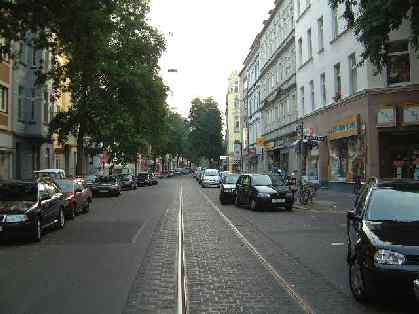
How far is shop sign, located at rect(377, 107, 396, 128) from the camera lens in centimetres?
2581

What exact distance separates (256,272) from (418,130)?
1919 centimetres

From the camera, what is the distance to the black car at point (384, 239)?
629cm

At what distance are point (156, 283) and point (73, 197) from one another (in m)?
12.8

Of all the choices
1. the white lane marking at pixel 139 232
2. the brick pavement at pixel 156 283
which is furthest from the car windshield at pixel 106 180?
the brick pavement at pixel 156 283

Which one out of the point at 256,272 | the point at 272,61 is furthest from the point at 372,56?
the point at 272,61

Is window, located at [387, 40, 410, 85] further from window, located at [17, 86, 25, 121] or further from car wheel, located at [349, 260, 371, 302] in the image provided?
window, located at [17, 86, 25, 121]

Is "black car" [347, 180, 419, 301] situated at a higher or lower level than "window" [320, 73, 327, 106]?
lower

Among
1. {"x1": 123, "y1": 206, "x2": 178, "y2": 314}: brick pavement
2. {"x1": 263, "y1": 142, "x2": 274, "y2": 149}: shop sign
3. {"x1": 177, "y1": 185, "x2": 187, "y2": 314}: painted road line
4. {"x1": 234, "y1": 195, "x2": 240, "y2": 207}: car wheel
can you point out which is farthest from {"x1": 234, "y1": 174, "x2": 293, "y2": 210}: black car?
{"x1": 263, "y1": 142, "x2": 274, "y2": 149}: shop sign

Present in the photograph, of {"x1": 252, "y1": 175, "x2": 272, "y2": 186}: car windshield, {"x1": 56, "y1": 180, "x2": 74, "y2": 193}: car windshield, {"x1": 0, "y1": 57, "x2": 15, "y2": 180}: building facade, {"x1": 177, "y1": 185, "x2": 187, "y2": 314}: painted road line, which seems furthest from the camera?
{"x1": 0, "y1": 57, "x2": 15, "y2": 180}: building facade

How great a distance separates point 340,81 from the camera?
1230 inches

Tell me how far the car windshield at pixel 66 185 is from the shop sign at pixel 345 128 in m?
14.3

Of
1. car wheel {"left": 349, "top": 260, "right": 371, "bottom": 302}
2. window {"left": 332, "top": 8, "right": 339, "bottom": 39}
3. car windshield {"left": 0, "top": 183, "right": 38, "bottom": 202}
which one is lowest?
car wheel {"left": 349, "top": 260, "right": 371, "bottom": 302}

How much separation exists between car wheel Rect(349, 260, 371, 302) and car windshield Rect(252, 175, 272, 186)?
16203 millimetres

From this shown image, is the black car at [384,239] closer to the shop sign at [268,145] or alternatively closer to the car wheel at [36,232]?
the car wheel at [36,232]
